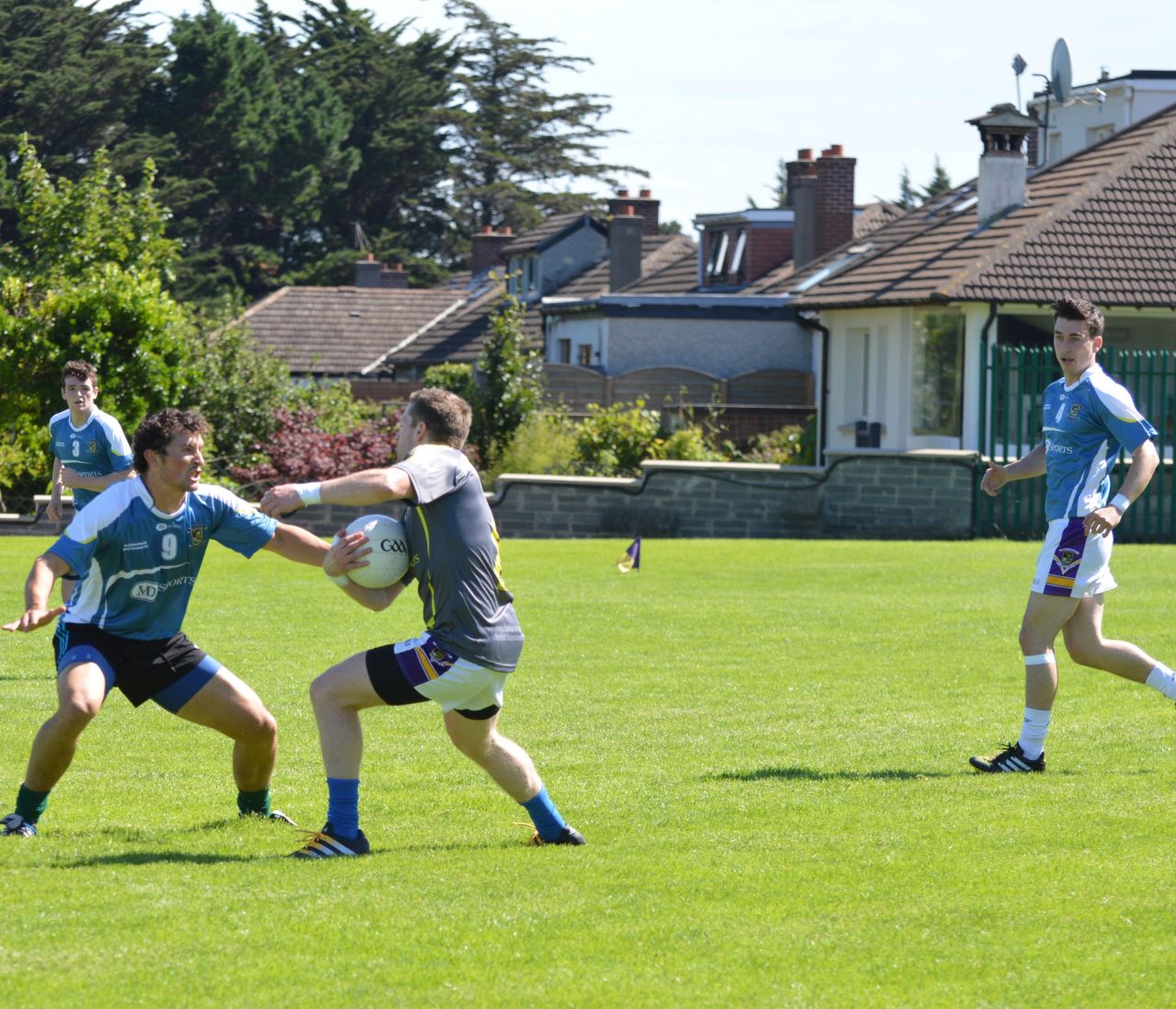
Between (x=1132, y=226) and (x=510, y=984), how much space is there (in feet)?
87.7

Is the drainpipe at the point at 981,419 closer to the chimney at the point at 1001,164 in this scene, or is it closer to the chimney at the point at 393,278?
the chimney at the point at 1001,164

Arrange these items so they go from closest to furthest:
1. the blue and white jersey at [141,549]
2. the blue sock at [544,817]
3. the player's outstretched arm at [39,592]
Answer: the player's outstretched arm at [39,592] < the blue sock at [544,817] < the blue and white jersey at [141,549]

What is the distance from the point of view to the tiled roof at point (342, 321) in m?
57.2

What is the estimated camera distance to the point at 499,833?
23.7ft

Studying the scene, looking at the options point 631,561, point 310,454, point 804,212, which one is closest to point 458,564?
point 631,561

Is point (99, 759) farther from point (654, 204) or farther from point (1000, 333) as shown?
point (654, 204)

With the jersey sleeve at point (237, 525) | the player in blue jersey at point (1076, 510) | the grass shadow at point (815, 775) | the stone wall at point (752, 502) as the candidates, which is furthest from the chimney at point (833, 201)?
the jersey sleeve at point (237, 525)

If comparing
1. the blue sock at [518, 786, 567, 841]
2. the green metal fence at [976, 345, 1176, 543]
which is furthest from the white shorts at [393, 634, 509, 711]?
the green metal fence at [976, 345, 1176, 543]

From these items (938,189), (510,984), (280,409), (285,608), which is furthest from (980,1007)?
(938,189)

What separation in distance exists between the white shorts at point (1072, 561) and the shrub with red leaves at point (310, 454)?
59.6 ft

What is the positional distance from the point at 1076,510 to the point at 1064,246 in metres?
21.3

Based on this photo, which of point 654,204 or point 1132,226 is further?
point 654,204

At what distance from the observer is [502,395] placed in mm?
30797

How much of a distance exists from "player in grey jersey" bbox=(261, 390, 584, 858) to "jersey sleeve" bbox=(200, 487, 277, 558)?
839mm
